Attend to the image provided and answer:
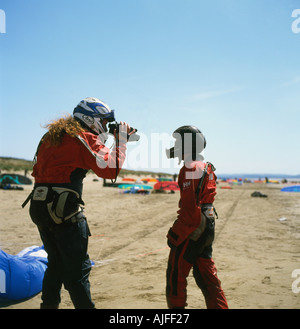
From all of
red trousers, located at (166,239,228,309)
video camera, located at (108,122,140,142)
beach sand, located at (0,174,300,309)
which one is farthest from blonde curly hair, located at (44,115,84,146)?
beach sand, located at (0,174,300,309)

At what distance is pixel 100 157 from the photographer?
7.86 feet

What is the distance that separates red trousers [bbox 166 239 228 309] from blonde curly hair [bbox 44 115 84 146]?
138 centimetres

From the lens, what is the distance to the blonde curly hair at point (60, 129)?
8.03 feet

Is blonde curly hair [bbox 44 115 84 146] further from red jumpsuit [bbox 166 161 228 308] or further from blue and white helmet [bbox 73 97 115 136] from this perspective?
red jumpsuit [bbox 166 161 228 308]

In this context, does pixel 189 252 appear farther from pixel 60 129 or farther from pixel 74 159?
pixel 60 129

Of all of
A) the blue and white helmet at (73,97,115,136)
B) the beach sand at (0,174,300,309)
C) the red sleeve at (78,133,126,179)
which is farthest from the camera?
the beach sand at (0,174,300,309)

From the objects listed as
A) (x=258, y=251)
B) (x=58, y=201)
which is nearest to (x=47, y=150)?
(x=58, y=201)

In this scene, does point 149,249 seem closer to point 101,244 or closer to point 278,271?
point 101,244

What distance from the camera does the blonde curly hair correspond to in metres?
2.45

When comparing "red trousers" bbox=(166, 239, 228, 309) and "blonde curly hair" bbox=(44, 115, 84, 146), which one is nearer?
"blonde curly hair" bbox=(44, 115, 84, 146)

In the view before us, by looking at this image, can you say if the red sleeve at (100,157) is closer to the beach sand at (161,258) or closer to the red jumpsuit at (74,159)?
the red jumpsuit at (74,159)

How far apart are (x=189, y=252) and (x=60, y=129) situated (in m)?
1.56

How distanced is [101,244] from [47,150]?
16.8 feet

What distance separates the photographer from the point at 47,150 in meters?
2.48
